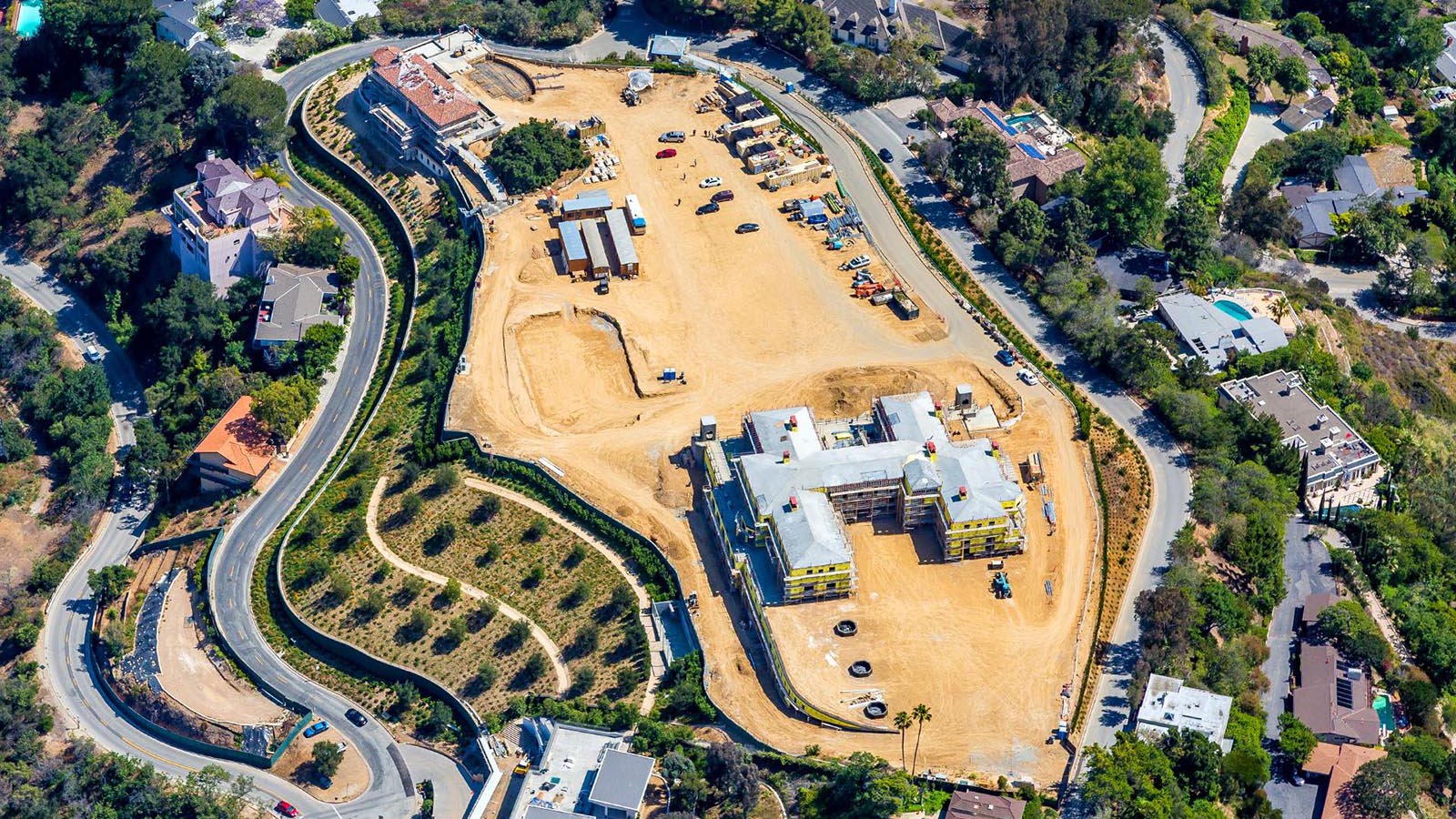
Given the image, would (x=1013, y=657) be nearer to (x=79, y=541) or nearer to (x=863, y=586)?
(x=863, y=586)

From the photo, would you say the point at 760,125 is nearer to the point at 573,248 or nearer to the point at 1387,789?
the point at 573,248

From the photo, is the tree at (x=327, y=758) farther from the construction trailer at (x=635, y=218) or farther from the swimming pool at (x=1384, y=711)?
the swimming pool at (x=1384, y=711)

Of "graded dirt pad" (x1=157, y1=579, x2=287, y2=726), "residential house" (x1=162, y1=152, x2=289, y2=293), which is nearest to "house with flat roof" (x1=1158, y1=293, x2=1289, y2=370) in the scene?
"graded dirt pad" (x1=157, y1=579, x2=287, y2=726)

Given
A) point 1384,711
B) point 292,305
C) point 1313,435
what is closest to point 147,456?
point 292,305

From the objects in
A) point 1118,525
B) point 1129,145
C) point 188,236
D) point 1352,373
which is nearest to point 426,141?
point 188,236

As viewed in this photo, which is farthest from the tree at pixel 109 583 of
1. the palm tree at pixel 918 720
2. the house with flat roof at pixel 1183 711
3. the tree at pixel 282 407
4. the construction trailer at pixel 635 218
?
the house with flat roof at pixel 1183 711

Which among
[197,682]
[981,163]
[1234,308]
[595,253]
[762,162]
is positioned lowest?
[197,682]
